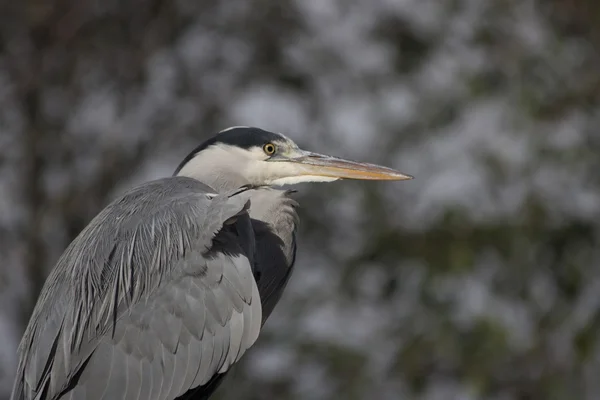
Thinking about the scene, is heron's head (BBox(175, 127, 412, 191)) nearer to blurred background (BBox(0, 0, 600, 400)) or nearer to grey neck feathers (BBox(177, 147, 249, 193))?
grey neck feathers (BBox(177, 147, 249, 193))

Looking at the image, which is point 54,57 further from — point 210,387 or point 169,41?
point 210,387

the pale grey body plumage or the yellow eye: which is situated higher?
the yellow eye

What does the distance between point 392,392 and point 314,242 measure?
1205 mm

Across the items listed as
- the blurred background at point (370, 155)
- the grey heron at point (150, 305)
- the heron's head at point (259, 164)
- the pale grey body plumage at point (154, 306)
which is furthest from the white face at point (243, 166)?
the blurred background at point (370, 155)

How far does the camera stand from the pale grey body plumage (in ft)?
10.2

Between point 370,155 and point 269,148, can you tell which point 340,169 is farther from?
point 370,155

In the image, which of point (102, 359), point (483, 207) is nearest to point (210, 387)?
point (102, 359)

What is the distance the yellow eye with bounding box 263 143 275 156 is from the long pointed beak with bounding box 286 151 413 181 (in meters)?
0.07

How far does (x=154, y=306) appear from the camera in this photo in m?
3.18

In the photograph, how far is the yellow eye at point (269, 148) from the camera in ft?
12.3

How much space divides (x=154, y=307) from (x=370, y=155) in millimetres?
4581

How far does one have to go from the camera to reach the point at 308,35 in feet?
25.6

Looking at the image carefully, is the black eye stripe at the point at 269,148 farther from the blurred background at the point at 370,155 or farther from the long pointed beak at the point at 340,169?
the blurred background at the point at 370,155

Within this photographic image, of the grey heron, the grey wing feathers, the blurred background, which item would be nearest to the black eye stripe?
the grey heron
